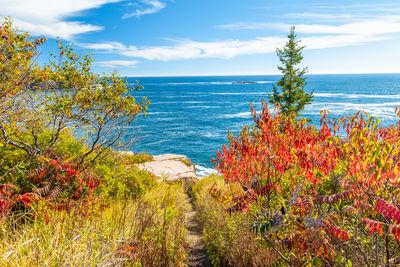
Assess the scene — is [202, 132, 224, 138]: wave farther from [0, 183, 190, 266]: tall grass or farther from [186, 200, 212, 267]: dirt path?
[0, 183, 190, 266]: tall grass

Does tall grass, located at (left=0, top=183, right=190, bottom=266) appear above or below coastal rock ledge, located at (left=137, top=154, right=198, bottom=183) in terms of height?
above

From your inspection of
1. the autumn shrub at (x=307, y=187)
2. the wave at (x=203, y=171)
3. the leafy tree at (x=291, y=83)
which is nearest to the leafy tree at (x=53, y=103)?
the autumn shrub at (x=307, y=187)

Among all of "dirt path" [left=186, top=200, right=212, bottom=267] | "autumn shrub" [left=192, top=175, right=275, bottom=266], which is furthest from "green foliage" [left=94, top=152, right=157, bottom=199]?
"autumn shrub" [left=192, top=175, right=275, bottom=266]

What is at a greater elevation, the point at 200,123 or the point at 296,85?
the point at 296,85

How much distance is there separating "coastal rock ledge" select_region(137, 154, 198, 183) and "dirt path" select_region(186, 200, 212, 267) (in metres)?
4.56

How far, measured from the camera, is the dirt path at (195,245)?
650 centimetres

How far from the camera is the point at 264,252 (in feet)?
16.7

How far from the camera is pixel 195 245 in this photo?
7512 mm

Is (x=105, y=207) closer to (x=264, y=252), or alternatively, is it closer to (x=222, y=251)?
(x=222, y=251)

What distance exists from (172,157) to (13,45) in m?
13.8

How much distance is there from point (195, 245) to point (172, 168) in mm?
9087

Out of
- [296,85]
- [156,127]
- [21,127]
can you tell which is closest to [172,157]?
[21,127]

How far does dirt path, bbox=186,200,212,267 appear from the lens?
650cm

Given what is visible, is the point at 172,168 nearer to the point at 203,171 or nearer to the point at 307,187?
the point at 307,187
